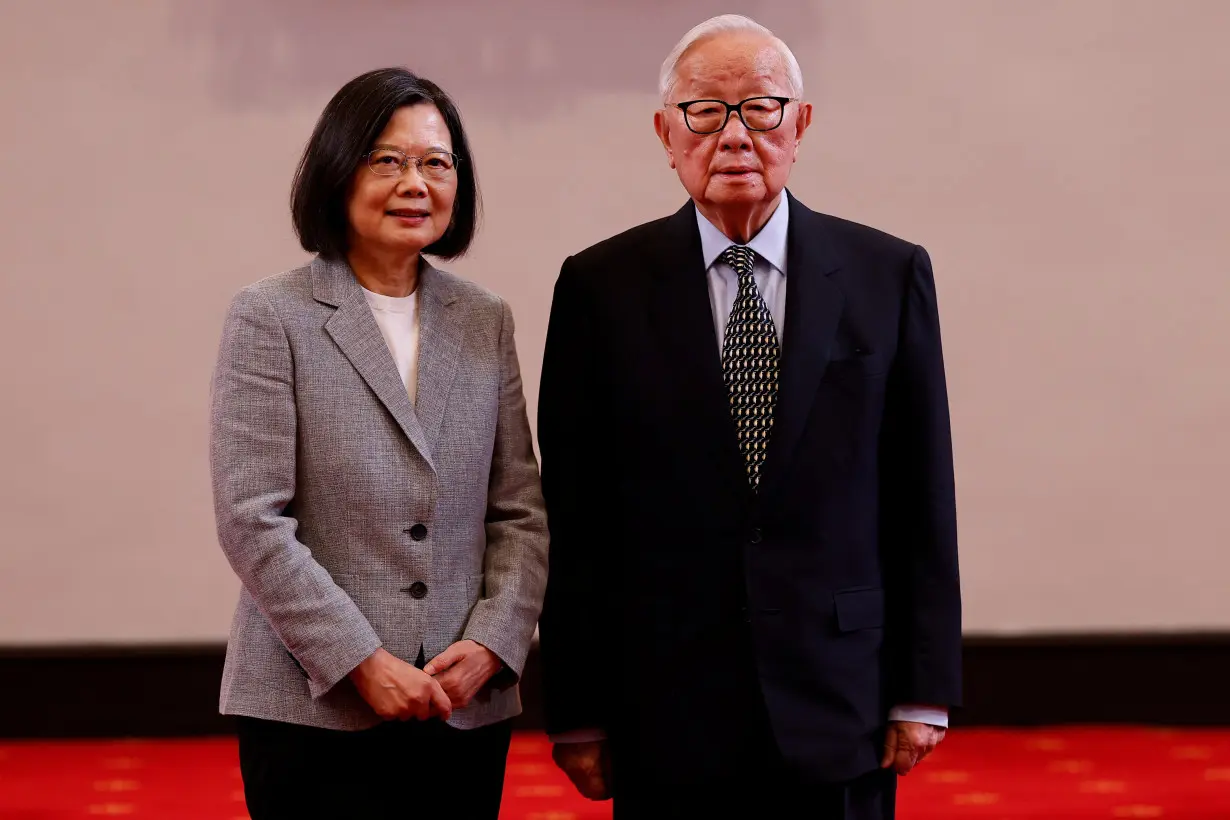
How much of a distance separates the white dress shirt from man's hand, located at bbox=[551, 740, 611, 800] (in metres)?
0.02

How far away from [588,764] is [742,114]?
954mm

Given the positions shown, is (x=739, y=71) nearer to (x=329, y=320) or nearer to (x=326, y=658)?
(x=329, y=320)

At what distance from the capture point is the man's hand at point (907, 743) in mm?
1839

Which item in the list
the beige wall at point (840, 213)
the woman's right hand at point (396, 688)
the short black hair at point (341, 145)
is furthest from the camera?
the beige wall at point (840, 213)

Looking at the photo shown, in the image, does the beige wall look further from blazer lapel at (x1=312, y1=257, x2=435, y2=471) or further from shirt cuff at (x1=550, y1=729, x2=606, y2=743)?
shirt cuff at (x1=550, y1=729, x2=606, y2=743)

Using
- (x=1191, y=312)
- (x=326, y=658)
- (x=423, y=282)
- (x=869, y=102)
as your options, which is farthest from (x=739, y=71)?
(x=1191, y=312)

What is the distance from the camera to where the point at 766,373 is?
1839mm

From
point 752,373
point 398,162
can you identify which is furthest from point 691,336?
point 398,162

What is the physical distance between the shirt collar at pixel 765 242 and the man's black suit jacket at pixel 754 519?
0.02 metres

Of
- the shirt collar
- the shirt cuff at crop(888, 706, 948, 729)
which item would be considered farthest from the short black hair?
the shirt cuff at crop(888, 706, 948, 729)

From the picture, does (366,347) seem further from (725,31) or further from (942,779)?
(942,779)

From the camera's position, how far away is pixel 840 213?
4270 millimetres

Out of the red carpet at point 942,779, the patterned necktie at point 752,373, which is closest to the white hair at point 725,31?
the patterned necktie at point 752,373

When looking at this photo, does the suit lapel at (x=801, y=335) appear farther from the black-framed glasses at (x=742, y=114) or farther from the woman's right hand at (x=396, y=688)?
the woman's right hand at (x=396, y=688)
